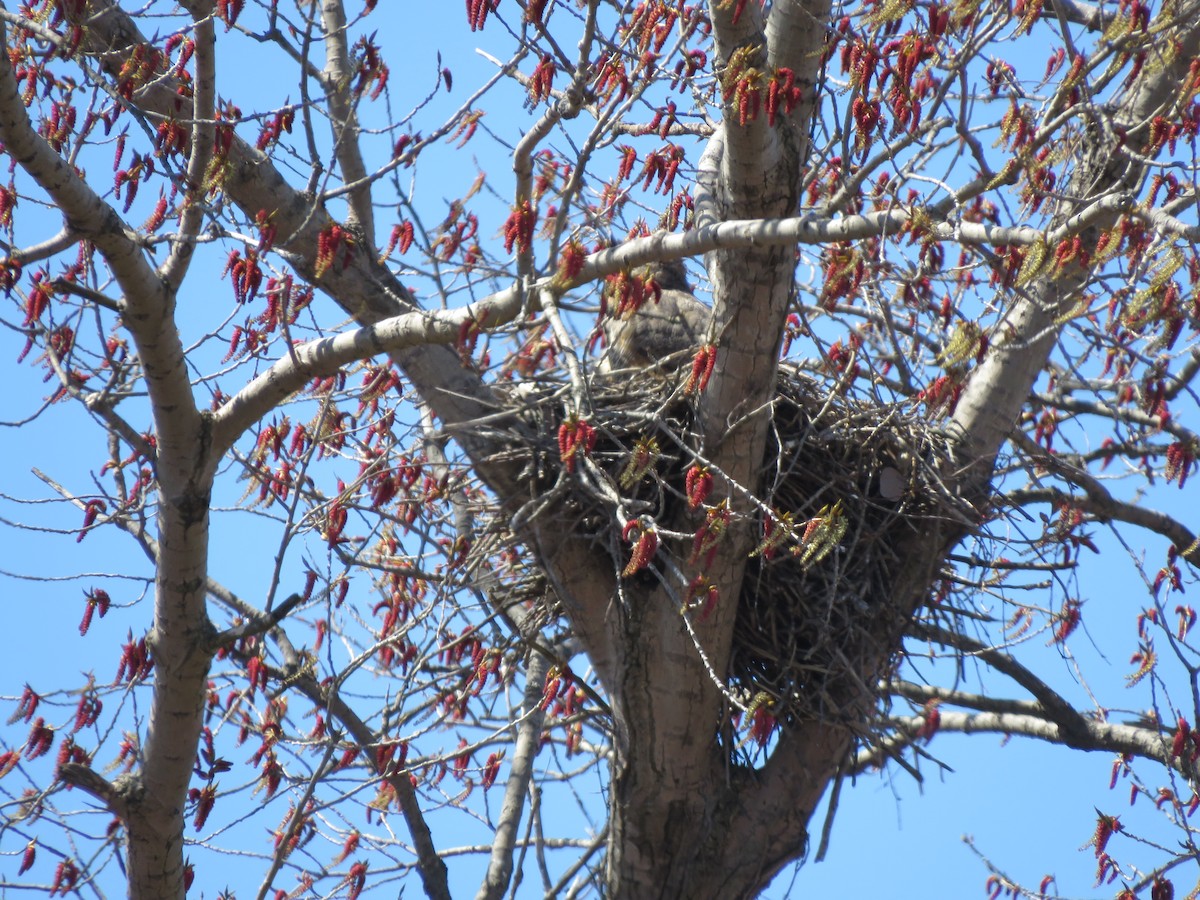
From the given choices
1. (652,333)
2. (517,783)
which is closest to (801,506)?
(652,333)

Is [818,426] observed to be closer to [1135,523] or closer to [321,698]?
[1135,523]

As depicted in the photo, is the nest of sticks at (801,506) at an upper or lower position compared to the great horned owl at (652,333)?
lower

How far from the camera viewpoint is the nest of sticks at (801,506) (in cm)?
402

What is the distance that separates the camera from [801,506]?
4.30 m

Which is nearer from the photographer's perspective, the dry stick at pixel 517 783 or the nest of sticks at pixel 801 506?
the nest of sticks at pixel 801 506

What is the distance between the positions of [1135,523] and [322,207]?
11.0 ft

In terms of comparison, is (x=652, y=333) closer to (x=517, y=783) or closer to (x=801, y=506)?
(x=801, y=506)

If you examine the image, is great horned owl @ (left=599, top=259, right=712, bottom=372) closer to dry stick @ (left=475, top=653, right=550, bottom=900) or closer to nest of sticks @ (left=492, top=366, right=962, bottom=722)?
nest of sticks @ (left=492, top=366, right=962, bottom=722)

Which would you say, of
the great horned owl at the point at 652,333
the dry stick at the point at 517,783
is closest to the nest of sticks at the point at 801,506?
the great horned owl at the point at 652,333

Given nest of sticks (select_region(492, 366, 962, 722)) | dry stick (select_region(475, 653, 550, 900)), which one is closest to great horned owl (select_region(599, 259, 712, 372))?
nest of sticks (select_region(492, 366, 962, 722))

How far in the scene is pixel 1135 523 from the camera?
5102 millimetres

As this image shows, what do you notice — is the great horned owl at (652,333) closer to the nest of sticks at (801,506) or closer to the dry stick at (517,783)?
the nest of sticks at (801,506)

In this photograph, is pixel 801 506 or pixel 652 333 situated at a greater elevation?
pixel 652 333

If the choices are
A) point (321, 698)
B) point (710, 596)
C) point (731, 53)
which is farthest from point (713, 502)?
point (321, 698)
